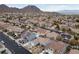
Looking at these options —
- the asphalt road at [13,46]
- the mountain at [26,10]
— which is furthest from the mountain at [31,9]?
the asphalt road at [13,46]

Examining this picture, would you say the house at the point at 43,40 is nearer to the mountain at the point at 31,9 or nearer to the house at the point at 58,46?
the house at the point at 58,46

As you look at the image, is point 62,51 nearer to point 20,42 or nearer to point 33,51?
point 33,51

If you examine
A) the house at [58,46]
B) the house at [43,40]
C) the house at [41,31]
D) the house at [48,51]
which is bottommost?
the house at [48,51]

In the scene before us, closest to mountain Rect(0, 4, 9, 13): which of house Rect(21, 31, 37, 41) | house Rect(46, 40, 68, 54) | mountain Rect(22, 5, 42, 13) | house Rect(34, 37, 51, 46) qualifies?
mountain Rect(22, 5, 42, 13)

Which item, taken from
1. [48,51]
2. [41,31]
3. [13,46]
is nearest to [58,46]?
[48,51]

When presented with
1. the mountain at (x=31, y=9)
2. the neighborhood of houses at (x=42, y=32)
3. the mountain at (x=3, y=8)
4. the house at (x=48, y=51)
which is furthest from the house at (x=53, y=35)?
the mountain at (x=3, y=8)

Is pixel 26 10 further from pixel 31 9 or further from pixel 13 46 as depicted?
pixel 13 46

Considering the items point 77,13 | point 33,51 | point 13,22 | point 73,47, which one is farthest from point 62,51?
point 13,22

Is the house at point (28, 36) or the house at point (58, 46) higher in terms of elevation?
the house at point (28, 36)
